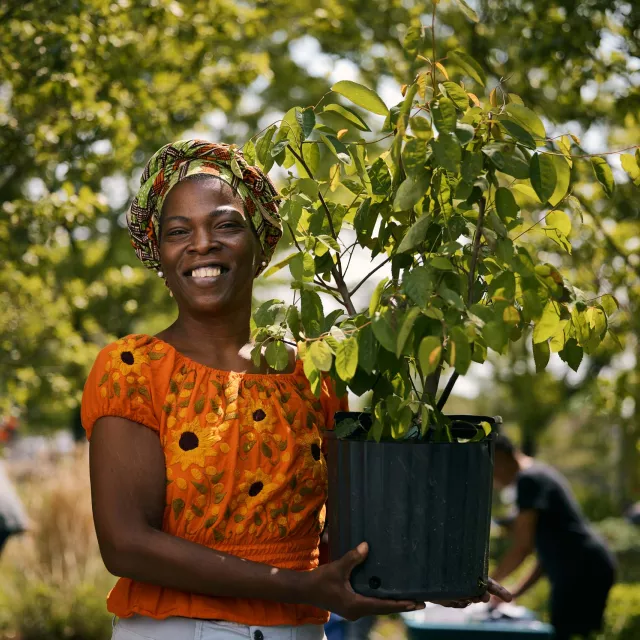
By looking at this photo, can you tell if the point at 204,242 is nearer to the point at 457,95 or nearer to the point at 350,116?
the point at 350,116

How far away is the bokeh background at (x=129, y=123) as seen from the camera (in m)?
4.23

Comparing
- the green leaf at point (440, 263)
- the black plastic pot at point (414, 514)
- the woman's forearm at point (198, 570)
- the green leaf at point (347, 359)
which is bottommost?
the woman's forearm at point (198, 570)

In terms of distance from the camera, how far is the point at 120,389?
1.97 meters

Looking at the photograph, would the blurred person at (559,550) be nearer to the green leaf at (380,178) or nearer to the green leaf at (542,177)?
the green leaf at (380,178)

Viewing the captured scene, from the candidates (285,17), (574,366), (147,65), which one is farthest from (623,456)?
(574,366)

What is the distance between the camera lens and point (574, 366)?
1.92 metres

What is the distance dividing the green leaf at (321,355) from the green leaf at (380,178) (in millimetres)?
396

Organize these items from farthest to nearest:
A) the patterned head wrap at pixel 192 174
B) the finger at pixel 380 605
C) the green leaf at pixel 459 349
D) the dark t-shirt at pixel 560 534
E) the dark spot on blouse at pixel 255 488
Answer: the dark t-shirt at pixel 560 534 < the patterned head wrap at pixel 192 174 < the dark spot on blouse at pixel 255 488 < the finger at pixel 380 605 < the green leaf at pixel 459 349

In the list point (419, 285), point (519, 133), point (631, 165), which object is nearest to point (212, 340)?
point (419, 285)

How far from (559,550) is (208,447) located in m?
4.67

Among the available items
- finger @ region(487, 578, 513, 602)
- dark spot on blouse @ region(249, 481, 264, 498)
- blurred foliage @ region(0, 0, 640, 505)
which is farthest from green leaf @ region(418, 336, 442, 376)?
blurred foliage @ region(0, 0, 640, 505)

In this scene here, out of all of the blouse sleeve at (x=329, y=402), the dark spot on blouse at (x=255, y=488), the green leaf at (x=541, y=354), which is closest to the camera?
the green leaf at (x=541, y=354)

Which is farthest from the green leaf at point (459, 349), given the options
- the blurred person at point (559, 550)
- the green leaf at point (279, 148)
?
the blurred person at point (559, 550)

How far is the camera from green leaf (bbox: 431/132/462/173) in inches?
65.0
